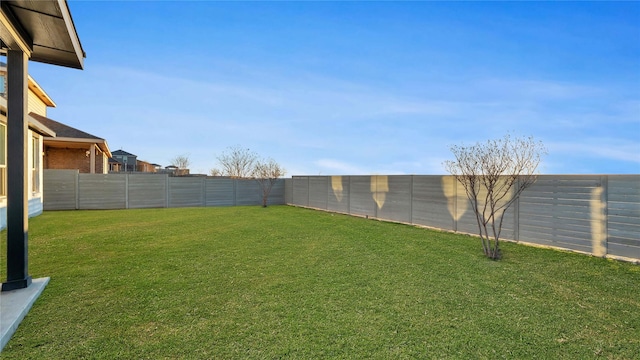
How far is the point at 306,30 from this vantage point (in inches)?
362

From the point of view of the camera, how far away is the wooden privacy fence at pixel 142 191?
1288cm

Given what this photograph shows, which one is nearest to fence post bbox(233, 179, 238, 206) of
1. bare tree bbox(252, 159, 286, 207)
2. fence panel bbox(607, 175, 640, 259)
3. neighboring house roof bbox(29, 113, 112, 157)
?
bare tree bbox(252, 159, 286, 207)

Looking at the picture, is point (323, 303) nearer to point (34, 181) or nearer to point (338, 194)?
point (338, 194)

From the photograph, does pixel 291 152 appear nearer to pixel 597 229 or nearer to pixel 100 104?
pixel 100 104

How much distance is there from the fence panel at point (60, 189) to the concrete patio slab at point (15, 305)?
480 inches

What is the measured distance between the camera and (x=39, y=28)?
3281 millimetres

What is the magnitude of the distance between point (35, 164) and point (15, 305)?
10.00 metres

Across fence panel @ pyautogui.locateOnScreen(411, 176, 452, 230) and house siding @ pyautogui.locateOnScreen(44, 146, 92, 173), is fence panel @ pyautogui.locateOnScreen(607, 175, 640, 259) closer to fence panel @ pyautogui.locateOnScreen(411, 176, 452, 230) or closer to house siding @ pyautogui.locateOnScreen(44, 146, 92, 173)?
fence panel @ pyautogui.locateOnScreen(411, 176, 452, 230)

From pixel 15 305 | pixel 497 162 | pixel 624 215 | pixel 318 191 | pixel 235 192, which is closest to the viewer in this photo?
pixel 15 305

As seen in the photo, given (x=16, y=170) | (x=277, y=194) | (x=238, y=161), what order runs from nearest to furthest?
(x=16, y=170) → (x=277, y=194) → (x=238, y=161)

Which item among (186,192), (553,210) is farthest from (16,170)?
(186,192)

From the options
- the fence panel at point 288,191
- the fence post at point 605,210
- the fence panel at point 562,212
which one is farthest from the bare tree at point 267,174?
the fence post at point 605,210

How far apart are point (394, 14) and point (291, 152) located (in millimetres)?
9787

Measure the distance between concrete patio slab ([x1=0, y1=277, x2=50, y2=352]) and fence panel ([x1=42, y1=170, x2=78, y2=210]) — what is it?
40.0 feet
